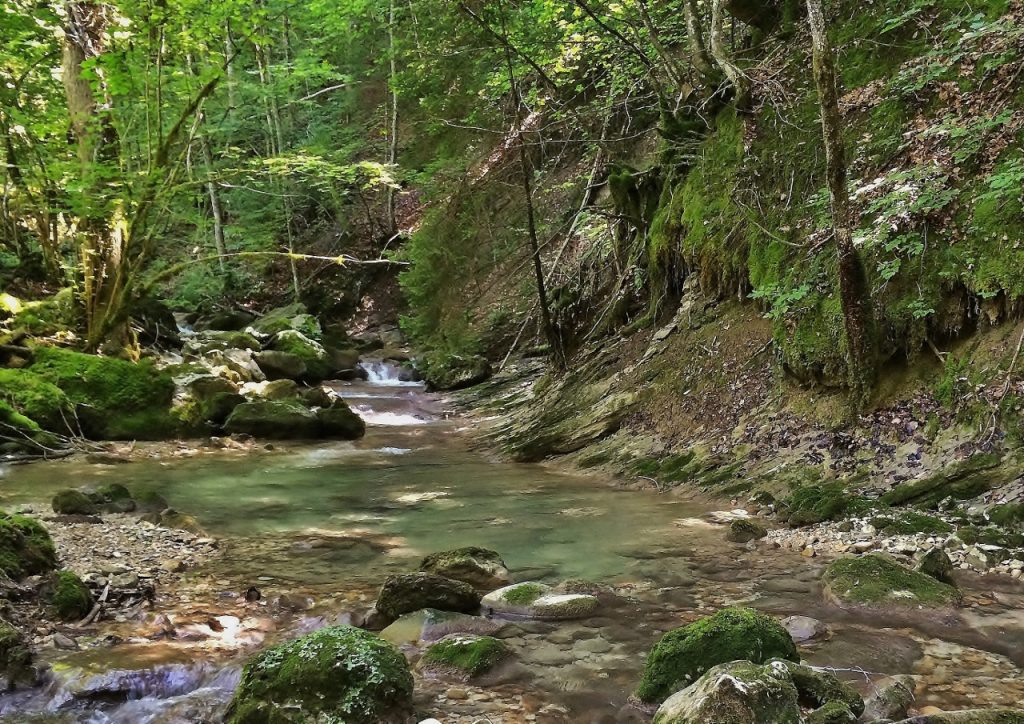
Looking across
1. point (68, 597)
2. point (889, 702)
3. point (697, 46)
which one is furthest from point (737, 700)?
point (697, 46)

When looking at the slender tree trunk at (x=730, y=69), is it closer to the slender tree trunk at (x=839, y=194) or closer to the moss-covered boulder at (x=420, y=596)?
the slender tree trunk at (x=839, y=194)

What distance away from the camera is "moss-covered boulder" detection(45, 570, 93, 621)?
444 centimetres

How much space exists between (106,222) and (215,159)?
17.7 metres

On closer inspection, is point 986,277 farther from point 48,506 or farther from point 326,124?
point 326,124

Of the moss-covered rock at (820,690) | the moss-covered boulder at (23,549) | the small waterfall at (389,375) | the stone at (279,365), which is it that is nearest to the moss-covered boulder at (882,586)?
the moss-covered rock at (820,690)

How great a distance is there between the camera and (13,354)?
11953 mm

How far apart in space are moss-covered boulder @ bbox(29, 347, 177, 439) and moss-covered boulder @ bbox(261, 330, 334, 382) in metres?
6.60

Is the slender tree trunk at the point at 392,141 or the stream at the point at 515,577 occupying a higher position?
the slender tree trunk at the point at 392,141

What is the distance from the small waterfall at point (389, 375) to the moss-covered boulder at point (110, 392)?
356 inches

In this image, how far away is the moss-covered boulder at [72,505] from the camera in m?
6.90

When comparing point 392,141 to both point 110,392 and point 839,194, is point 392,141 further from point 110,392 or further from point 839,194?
point 839,194

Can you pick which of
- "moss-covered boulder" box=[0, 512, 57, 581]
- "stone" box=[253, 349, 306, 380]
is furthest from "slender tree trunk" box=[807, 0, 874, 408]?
"stone" box=[253, 349, 306, 380]

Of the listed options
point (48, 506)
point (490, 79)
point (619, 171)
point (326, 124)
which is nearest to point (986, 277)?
point (619, 171)

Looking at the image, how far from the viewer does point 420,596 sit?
4.64 metres
